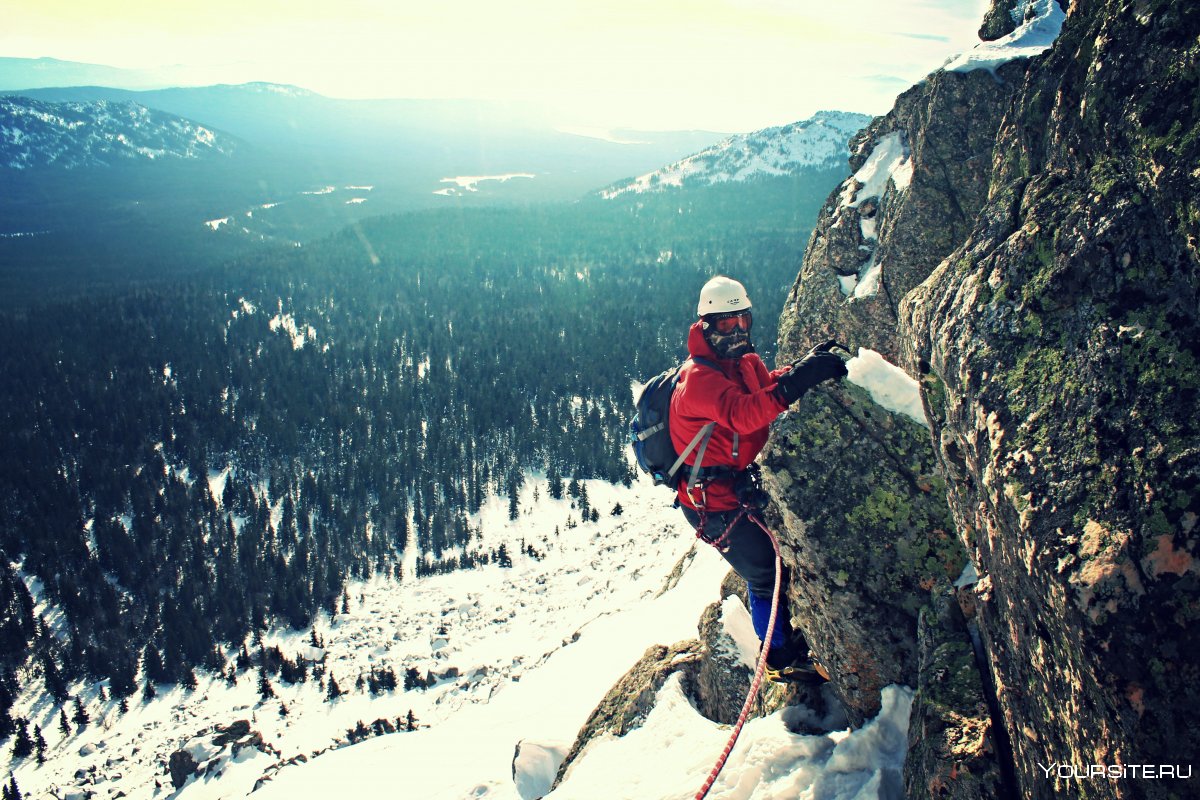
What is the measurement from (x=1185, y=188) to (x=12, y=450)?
525ft

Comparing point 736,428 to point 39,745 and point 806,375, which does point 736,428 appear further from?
point 39,745

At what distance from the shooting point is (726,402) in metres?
7.09

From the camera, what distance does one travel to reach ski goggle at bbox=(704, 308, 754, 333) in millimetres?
7566

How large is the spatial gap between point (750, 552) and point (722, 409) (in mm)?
2436

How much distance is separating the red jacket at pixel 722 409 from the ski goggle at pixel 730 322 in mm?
171

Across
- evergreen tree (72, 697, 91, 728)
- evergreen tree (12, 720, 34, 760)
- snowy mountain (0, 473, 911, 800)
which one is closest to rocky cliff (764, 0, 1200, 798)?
snowy mountain (0, 473, 911, 800)

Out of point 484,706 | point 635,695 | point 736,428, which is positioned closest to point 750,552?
point 736,428


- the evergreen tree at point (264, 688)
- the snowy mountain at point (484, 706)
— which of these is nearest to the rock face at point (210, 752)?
the snowy mountain at point (484, 706)

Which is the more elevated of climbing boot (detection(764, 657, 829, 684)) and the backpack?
the backpack

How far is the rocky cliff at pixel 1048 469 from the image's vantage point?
4.10 m

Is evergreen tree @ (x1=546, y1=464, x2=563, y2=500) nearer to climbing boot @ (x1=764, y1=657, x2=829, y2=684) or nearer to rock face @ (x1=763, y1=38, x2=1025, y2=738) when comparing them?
rock face @ (x1=763, y1=38, x2=1025, y2=738)

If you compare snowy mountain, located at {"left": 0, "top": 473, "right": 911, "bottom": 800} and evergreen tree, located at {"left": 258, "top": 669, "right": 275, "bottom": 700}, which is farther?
evergreen tree, located at {"left": 258, "top": 669, "right": 275, "bottom": 700}

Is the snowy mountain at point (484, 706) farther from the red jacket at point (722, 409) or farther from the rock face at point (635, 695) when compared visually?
the red jacket at point (722, 409)

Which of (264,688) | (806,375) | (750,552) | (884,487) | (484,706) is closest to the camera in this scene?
(806,375)
